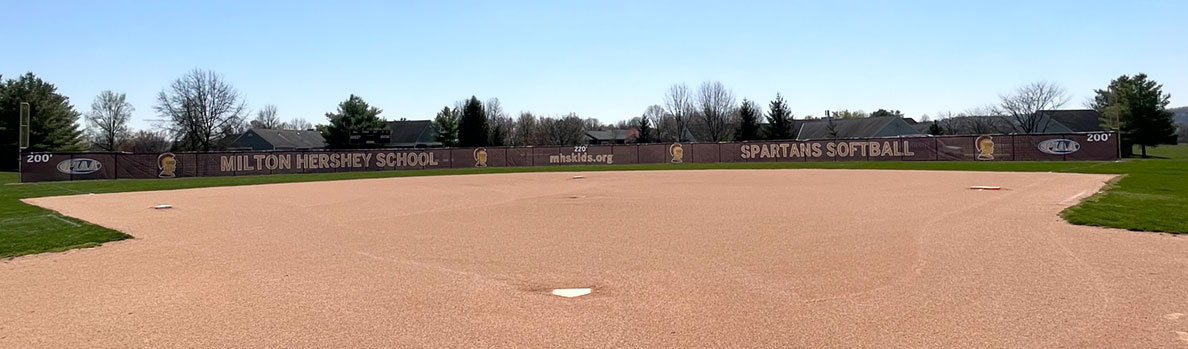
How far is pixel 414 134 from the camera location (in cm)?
10162

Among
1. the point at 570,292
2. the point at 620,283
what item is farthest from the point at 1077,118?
the point at 570,292

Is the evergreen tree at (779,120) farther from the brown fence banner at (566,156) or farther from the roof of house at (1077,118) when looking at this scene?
the roof of house at (1077,118)

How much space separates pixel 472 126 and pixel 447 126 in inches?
355

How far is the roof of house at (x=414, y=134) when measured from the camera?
100062 millimetres

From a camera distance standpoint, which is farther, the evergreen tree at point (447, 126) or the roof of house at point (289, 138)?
the roof of house at point (289, 138)

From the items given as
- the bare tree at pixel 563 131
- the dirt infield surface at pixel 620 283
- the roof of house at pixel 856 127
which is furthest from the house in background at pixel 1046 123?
the dirt infield surface at pixel 620 283

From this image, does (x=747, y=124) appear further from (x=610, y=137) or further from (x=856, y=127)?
(x=610, y=137)

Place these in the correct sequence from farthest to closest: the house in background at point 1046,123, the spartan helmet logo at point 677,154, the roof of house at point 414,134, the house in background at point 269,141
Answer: the roof of house at point 414,134
the house in background at point 269,141
the house in background at point 1046,123
the spartan helmet logo at point 677,154

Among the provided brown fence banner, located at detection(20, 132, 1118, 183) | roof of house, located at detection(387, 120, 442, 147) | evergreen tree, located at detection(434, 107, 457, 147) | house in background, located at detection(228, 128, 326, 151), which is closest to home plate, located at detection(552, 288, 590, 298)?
brown fence banner, located at detection(20, 132, 1118, 183)

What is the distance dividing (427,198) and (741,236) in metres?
12.5

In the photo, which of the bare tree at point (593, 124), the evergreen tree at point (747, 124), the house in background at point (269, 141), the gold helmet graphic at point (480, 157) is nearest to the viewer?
the gold helmet graphic at point (480, 157)

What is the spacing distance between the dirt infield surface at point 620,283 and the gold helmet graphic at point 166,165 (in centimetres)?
3498

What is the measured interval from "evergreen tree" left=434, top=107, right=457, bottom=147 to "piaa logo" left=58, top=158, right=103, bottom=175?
145 ft

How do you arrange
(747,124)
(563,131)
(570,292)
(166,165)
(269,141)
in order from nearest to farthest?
(570,292) < (166,165) < (747,124) < (269,141) < (563,131)
